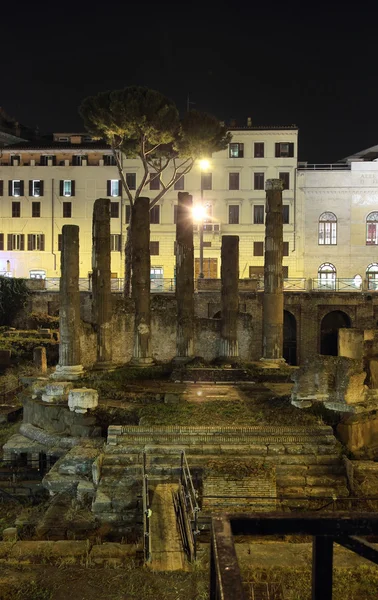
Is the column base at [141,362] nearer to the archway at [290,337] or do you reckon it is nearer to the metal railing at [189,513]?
the metal railing at [189,513]

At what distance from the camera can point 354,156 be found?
157 feet

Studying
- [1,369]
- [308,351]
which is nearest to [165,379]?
[1,369]

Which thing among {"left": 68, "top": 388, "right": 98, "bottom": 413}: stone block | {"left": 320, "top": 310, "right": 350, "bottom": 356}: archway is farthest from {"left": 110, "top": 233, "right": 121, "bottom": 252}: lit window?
{"left": 68, "top": 388, "right": 98, "bottom": 413}: stone block

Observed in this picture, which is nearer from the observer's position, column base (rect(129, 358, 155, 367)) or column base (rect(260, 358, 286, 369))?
column base (rect(129, 358, 155, 367))

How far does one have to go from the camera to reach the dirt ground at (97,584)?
6473 mm

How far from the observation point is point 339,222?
4109 centimetres

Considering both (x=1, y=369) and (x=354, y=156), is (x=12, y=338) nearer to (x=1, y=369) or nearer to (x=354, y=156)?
(x=1, y=369)

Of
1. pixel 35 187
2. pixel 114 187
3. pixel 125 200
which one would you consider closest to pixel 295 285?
pixel 125 200

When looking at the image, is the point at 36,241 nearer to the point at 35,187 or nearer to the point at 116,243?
the point at 35,187

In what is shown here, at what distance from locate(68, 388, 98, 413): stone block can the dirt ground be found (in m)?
6.56

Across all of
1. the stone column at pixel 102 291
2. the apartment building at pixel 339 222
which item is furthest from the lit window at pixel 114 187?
the stone column at pixel 102 291

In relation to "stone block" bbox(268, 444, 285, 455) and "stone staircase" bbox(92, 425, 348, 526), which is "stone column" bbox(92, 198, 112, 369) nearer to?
"stone staircase" bbox(92, 425, 348, 526)

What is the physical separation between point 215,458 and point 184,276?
10018mm

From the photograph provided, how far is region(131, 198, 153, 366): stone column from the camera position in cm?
1928
